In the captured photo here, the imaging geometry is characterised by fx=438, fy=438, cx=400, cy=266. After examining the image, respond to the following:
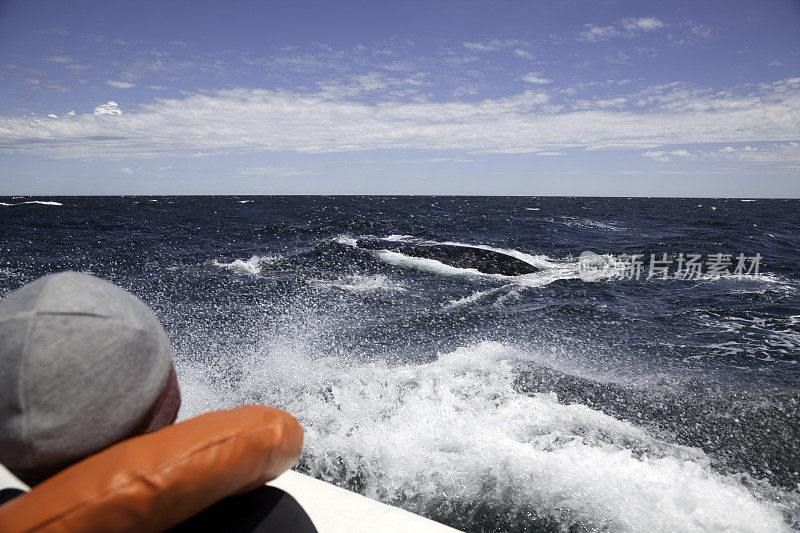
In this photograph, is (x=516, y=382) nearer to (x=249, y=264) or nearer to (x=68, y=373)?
(x=68, y=373)

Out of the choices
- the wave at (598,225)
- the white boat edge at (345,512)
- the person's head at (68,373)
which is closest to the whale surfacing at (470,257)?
the white boat edge at (345,512)

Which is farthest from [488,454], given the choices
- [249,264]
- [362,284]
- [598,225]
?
[598,225]

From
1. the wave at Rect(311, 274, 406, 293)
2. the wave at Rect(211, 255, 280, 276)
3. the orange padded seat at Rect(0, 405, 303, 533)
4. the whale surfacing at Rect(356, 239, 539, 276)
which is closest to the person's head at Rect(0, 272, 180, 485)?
the orange padded seat at Rect(0, 405, 303, 533)

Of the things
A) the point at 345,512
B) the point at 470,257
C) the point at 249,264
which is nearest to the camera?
the point at 345,512

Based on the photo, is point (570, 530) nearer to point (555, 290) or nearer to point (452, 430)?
point (452, 430)

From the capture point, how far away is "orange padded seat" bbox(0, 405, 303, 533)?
3.29 feet

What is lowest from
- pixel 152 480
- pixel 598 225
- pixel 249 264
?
pixel 249 264

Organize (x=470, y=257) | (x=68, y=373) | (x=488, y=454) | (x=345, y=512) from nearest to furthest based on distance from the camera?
(x=68, y=373), (x=345, y=512), (x=488, y=454), (x=470, y=257)

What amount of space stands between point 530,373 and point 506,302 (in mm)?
5112

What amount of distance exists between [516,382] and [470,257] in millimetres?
10350

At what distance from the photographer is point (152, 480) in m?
1.06

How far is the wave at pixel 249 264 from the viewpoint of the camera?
15.1 m

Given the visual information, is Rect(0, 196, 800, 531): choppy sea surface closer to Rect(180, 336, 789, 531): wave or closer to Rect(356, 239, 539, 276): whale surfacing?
Rect(180, 336, 789, 531): wave

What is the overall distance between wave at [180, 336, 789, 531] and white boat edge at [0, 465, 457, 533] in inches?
51.2
